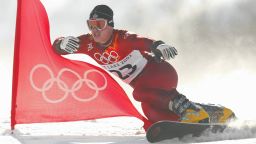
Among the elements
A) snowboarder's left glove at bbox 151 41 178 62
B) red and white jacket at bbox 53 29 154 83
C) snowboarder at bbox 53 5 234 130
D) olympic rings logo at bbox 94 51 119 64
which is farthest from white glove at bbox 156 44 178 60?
olympic rings logo at bbox 94 51 119 64

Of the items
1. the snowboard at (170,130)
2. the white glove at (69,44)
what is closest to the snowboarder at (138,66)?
the white glove at (69,44)

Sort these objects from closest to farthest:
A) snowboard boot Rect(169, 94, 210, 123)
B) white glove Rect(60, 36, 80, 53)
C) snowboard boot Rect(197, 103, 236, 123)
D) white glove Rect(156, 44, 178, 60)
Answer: white glove Rect(156, 44, 178, 60) → snowboard boot Rect(169, 94, 210, 123) → snowboard boot Rect(197, 103, 236, 123) → white glove Rect(60, 36, 80, 53)

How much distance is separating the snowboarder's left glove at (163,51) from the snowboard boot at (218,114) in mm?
870

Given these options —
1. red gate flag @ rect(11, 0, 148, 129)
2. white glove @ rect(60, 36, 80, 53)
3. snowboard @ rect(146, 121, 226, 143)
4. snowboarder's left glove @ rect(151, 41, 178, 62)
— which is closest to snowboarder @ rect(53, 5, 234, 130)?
white glove @ rect(60, 36, 80, 53)

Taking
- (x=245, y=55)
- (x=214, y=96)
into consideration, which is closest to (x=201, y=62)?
(x=245, y=55)

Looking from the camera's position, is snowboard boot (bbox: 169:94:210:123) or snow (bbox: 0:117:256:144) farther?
snowboard boot (bbox: 169:94:210:123)

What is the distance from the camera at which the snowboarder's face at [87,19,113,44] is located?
6781 millimetres

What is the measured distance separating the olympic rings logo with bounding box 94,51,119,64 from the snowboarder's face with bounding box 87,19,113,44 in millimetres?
148

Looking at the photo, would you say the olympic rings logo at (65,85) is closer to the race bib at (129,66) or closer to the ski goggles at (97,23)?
the race bib at (129,66)

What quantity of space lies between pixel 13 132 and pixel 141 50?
1618 mm

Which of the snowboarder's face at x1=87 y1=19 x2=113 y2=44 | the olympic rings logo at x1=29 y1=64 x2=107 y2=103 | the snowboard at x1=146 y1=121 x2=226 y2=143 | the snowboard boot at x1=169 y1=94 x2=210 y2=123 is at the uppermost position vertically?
the snowboarder's face at x1=87 y1=19 x2=113 y2=44

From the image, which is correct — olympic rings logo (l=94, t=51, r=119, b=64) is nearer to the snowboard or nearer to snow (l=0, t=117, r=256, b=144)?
snow (l=0, t=117, r=256, b=144)

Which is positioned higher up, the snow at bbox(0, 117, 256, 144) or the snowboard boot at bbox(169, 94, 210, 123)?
the snowboard boot at bbox(169, 94, 210, 123)

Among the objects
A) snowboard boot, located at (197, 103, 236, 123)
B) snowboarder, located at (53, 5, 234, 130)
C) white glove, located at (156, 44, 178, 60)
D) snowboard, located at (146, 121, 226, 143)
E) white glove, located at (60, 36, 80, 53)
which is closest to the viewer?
snowboard, located at (146, 121, 226, 143)
